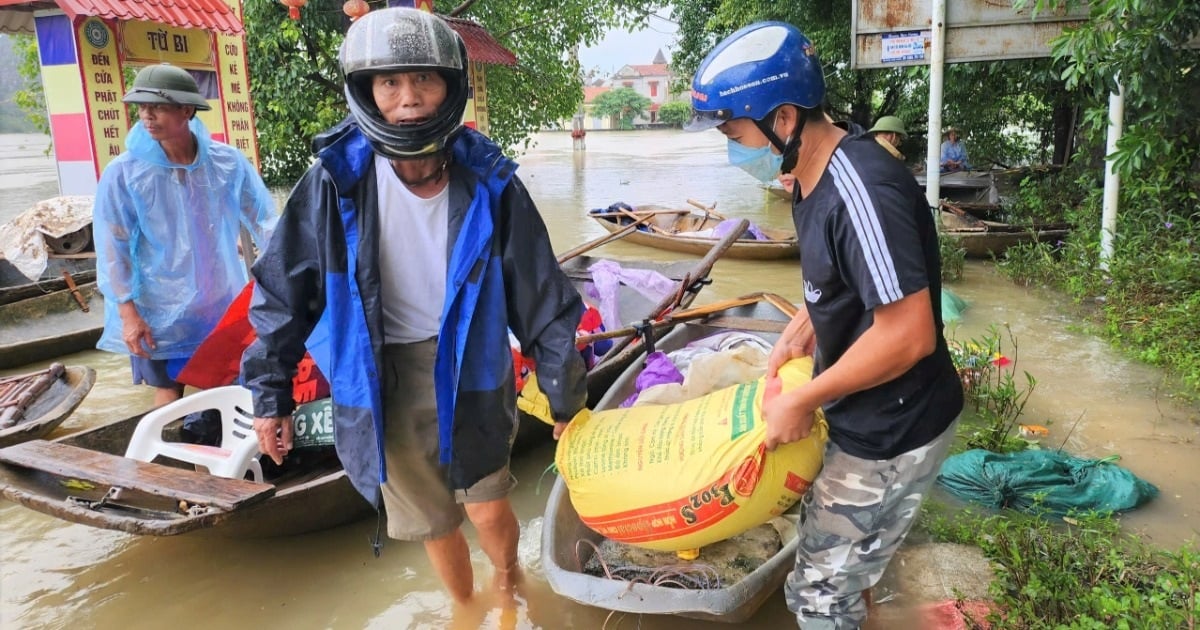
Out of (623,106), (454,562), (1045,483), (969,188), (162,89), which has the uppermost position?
(623,106)

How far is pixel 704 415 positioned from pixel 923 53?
5.72 metres

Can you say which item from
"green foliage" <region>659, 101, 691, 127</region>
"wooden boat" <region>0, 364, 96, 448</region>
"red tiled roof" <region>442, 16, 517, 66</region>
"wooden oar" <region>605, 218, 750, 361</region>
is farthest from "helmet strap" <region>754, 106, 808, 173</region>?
"green foliage" <region>659, 101, 691, 127</region>

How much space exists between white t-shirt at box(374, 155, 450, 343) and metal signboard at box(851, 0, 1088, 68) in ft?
19.0

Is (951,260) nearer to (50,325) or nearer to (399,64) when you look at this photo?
(399,64)

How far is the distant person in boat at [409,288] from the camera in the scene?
77.8 inches

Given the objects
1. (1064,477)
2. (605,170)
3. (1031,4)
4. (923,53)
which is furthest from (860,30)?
(605,170)

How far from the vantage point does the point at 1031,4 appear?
20.9 feet

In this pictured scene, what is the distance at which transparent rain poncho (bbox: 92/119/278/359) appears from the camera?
3568 mm

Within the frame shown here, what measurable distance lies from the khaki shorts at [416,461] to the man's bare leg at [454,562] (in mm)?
94

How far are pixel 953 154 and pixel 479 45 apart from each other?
7807 millimetres

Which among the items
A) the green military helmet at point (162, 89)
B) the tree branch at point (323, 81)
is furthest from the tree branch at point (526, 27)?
the green military helmet at point (162, 89)

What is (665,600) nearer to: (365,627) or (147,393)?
(365,627)

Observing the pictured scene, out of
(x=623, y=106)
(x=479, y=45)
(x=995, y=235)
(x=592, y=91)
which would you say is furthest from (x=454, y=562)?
(x=592, y=91)

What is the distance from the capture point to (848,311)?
177cm
